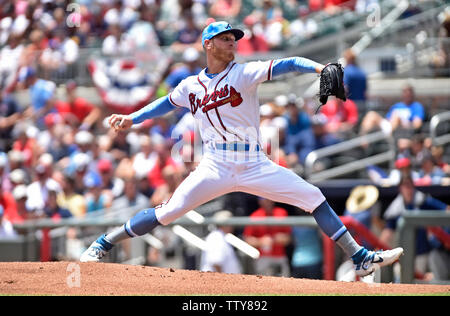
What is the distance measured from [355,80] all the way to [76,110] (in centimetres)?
479

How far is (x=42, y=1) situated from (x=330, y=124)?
7311 mm

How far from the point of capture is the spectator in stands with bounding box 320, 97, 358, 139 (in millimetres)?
11398

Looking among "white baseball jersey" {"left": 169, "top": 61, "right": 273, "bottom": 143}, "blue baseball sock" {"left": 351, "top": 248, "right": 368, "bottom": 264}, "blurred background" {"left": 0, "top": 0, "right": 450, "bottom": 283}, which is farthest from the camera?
"blurred background" {"left": 0, "top": 0, "right": 450, "bottom": 283}

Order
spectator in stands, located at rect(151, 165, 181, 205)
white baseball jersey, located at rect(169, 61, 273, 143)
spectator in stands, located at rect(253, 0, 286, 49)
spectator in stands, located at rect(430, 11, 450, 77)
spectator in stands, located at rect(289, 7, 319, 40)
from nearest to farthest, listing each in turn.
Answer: white baseball jersey, located at rect(169, 61, 273, 143), spectator in stands, located at rect(151, 165, 181, 205), spectator in stands, located at rect(430, 11, 450, 77), spectator in stands, located at rect(253, 0, 286, 49), spectator in stands, located at rect(289, 7, 319, 40)

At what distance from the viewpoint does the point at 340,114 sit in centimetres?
1155

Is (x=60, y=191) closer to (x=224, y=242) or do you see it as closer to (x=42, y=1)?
(x=224, y=242)

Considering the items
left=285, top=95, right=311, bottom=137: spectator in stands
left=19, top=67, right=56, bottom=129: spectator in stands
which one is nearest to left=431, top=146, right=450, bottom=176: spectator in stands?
left=285, top=95, right=311, bottom=137: spectator in stands

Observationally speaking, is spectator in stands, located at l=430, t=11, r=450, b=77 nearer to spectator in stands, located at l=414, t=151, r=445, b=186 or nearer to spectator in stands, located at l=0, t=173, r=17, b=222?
spectator in stands, located at l=414, t=151, r=445, b=186

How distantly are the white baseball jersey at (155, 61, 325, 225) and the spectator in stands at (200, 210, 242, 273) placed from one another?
9.70ft

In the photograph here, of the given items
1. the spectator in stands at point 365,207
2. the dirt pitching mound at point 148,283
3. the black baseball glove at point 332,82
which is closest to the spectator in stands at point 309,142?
the spectator in stands at point 365,207

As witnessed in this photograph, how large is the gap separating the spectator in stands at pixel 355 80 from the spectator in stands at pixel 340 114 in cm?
15

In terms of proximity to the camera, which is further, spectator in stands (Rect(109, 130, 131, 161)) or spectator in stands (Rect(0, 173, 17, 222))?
spectator in stands (Rect(109, 130, 131, 161))

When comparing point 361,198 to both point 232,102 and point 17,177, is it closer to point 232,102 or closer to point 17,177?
point 232,102

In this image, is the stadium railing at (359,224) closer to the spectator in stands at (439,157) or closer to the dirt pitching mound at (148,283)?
the spectator in stands at (439,157)
